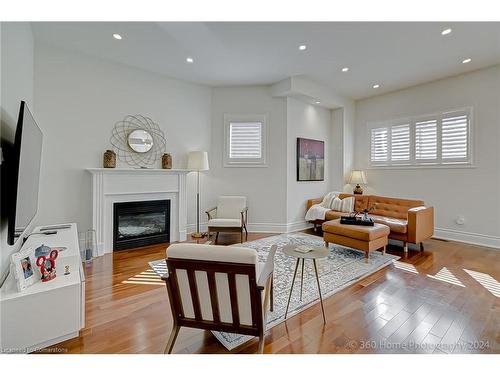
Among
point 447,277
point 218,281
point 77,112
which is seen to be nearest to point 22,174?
point 218,281

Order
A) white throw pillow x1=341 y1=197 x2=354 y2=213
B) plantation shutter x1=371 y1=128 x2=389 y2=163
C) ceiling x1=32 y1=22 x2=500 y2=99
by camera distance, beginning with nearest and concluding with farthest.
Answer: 1. ceiling x1=32 y1=22 x2=500 y2=99
2. white throw pillow x1=341 y1=197 x2=354 y2=213
3. plantation shutter x1=371 y1=128 x2=389 y2=163

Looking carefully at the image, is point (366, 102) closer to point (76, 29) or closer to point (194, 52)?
point (194, 52)

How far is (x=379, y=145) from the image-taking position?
5.91 meters

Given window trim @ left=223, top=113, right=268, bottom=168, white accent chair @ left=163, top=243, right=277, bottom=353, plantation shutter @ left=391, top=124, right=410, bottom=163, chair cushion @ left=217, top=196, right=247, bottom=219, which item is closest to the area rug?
white accent chair @ left=163, top=243, right=277, bottom=353

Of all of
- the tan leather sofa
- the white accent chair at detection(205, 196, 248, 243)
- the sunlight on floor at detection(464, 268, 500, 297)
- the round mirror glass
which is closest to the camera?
the sunlight on floor at detection(464, 268, 500, 297)

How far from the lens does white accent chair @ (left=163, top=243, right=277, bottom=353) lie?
1.50 m

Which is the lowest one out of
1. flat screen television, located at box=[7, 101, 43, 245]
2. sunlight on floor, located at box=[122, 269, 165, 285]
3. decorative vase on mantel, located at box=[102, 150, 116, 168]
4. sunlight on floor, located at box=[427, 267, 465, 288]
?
sunlight on floor, located at box=[122, 269, 165, 285]

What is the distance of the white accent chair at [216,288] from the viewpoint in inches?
58.9

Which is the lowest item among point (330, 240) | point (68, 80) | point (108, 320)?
point (108, 320)

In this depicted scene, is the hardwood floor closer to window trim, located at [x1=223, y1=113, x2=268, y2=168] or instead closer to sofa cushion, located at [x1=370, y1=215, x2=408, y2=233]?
sofa cushion, located at [x1=370, y1=215, x2=408, y2=233]

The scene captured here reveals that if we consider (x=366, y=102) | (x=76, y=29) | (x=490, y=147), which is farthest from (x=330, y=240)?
(x=76, y=29)

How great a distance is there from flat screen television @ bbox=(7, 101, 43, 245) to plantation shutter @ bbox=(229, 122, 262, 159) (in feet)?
11.8

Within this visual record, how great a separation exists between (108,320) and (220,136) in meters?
4.04

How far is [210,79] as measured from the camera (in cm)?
487
